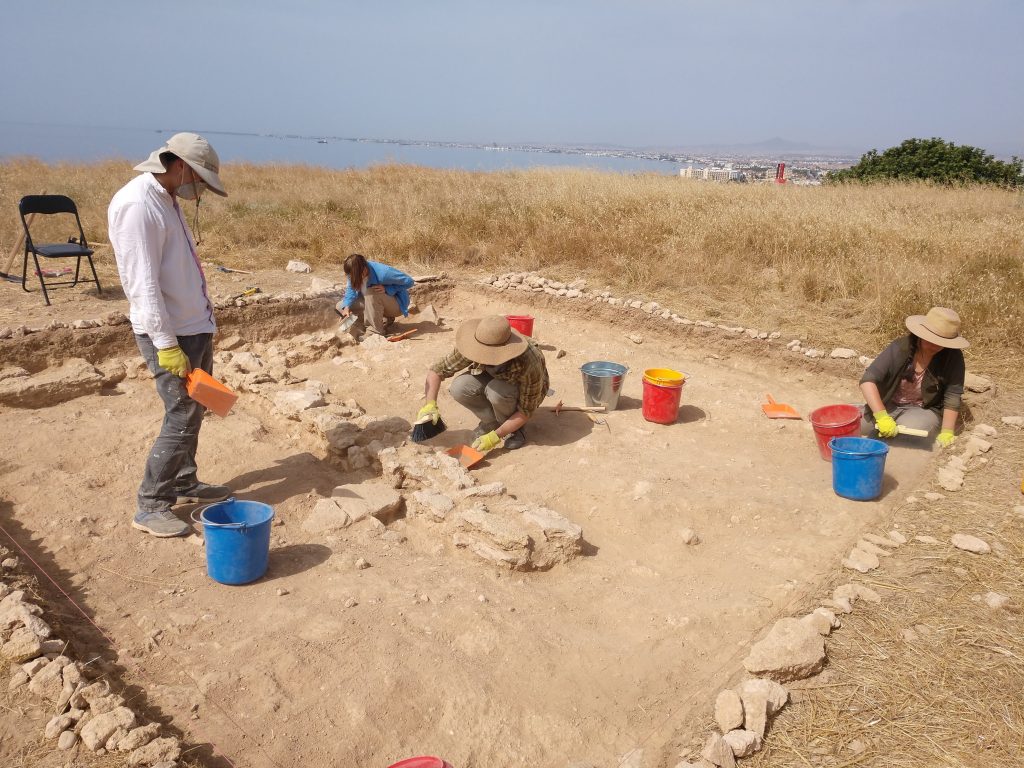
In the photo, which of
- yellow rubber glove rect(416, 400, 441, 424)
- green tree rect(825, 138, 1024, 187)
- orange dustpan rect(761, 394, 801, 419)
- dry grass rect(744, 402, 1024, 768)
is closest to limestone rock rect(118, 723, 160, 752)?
dry grass rect(744, 402, 1024, 768)

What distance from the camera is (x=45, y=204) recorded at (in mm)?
7348

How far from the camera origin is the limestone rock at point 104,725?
6.98ft

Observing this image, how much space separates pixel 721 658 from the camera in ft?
9.41

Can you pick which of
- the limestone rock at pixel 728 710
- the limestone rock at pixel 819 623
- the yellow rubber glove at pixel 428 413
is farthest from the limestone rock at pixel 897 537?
the yellow rubber glove at pixel 428 413

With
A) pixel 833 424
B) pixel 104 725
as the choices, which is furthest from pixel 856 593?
pixel 104 725

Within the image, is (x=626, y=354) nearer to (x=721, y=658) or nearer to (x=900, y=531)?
(x=900, y=531)

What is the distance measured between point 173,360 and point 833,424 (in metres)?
3.93

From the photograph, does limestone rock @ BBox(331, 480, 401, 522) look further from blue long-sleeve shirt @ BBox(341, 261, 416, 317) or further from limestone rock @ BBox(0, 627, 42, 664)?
blue long-sleeve shirt @ BBox(341, 261, 416, 317)

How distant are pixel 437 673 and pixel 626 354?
466 centimetres

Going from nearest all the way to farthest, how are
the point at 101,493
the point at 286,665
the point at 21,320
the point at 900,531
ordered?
1. the point at 286,665
2. the point at 900,531
3. the point at 101,493
4. the point at 21,320

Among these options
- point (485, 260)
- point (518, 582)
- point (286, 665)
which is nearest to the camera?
point (286, 665)

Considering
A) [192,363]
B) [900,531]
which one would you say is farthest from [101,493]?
[900,531]

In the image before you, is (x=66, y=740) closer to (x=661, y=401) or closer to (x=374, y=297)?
(x=661, y=401)

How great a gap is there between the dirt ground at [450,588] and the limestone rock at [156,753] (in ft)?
0.58
